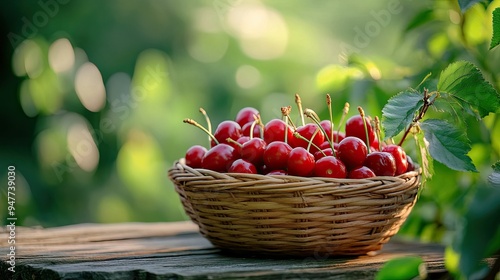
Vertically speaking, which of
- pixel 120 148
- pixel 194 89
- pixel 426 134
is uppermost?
pixel 194 89

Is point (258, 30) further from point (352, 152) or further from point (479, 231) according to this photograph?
point (479, 231)

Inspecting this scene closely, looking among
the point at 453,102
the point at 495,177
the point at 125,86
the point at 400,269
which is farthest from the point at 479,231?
the point at 125,86

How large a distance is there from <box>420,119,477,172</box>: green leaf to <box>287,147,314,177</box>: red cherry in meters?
0.19

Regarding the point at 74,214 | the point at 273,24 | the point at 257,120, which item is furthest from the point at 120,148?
the point at 257,120

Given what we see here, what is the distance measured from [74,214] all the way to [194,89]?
693 mm

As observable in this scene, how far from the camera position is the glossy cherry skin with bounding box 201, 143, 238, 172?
1.19 m

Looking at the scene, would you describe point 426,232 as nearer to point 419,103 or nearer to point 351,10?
point 419,103

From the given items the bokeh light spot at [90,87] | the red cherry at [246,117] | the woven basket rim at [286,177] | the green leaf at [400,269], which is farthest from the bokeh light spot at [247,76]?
the green leaf at [400,269]

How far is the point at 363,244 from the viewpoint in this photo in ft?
3.83

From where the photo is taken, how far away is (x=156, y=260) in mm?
1163

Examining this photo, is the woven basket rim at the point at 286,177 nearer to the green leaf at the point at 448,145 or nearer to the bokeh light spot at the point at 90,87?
the green leaf at the point at 448,145

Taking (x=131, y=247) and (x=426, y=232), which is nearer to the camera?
(x=131, y=247)

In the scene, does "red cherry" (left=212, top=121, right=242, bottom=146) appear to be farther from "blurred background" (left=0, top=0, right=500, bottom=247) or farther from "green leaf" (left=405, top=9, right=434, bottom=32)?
"blurred background" (left=0, top=0, right=500, bottom=247)

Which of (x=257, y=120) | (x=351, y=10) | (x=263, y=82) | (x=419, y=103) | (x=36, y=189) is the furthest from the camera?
(x=351, y=10)
